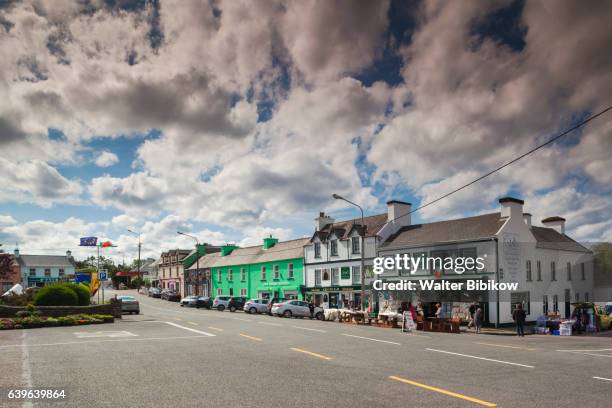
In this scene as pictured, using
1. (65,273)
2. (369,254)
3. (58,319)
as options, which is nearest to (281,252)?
(369,254)

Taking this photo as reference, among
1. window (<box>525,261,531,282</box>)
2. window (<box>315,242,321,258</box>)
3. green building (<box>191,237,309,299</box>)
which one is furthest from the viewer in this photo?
green building (<box>191,237,309,299</box>)

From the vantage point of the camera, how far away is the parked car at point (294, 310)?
3765 cm

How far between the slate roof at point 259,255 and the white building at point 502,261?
14400 millimetres

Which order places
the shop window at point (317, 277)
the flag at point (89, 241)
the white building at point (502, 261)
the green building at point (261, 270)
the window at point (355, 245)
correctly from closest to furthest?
the white building at point (502, 261)
the flag at point (89, 241)
the window at point (355, 245)
the shop window at point (317, 277)
the green building at point (261, 270)

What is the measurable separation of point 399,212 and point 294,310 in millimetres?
13450

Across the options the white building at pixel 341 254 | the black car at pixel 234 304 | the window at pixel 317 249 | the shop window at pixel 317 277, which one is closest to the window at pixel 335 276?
the white building at pixel 341 254

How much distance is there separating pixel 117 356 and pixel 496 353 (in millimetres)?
11483

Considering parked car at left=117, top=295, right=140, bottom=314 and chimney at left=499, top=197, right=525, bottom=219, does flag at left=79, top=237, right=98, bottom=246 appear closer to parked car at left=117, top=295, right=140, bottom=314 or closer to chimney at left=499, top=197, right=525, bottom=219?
parked car at left=117, top=295, right=140, bottom=314

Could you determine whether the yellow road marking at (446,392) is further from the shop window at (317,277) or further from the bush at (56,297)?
the shop window at (317,277)

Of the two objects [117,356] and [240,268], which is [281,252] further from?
[117,356]

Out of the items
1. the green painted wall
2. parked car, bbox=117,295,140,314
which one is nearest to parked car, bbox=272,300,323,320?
the green painted wall

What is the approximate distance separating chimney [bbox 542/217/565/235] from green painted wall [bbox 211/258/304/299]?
84.4ft

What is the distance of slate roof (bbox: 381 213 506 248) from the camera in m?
33.9

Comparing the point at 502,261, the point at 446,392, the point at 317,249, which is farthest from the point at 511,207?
the point at 446,392
